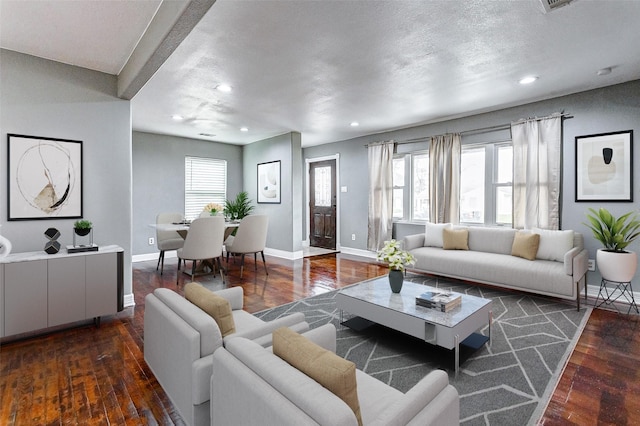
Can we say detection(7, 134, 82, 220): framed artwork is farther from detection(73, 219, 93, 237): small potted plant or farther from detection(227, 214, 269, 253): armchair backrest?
detection(227, 214, 269, 253): armchair backrest

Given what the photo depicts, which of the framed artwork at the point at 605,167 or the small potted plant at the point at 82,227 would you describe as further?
the framed artwork at the point at 605,167

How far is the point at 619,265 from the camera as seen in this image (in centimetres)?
335

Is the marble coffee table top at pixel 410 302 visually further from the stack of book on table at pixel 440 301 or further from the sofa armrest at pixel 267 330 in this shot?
the sofa armrest at pixel 267 330

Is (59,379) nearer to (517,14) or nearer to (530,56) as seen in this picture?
(517,14)

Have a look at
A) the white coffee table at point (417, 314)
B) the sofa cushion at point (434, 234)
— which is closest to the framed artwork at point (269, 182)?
the sofa cushion at point (434, 234)

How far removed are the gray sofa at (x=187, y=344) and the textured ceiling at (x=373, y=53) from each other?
2028mm

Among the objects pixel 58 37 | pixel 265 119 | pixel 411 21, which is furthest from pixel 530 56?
pixel 58 37

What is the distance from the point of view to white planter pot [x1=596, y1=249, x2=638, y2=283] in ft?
10.9

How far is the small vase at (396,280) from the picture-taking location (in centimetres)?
292

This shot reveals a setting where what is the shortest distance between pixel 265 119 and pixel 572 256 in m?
4.58

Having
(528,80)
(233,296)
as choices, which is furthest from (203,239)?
(528,80)

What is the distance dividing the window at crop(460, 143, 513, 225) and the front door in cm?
304

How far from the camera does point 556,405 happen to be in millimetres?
1885

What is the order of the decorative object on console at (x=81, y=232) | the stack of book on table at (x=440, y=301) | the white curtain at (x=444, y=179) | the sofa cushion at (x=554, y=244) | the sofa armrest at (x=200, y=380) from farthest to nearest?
the white curtain at (x=444, y=179) < the sofa cushion at (x=554, y=244) < the decorative object on console at (x=81, y=232) < the stack of book on table at (x=440, y=301) < the sofa armrest at (x=200, y=380)
